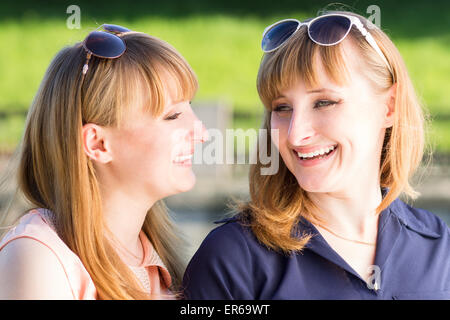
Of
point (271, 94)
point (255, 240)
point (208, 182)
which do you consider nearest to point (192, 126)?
point (271, 94)

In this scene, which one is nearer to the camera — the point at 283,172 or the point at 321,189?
the point at 321,189

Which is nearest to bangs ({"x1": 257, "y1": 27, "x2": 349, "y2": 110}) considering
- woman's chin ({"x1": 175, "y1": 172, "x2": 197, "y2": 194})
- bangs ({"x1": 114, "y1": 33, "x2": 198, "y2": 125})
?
bangs ({"x1": 114, "y1": 33, "x2": 198, "y2": 125})

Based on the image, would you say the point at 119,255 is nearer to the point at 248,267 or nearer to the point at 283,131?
the point at 248,267

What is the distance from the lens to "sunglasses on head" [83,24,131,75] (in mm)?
1941

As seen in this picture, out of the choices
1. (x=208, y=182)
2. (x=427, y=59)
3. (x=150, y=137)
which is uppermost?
(x=150, y=137)

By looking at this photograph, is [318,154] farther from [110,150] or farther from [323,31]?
[110,150]

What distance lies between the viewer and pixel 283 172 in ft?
6.70

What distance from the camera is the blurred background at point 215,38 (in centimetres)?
936

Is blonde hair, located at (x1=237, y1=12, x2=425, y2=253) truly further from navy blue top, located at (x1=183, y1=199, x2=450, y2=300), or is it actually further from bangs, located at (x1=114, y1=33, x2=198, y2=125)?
bangs, located at (x1=114, y1=33, x2=198, y2=125)

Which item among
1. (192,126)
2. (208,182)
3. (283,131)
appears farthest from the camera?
(208,182)

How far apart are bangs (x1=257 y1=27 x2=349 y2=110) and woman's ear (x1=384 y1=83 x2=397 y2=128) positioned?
0.75ft

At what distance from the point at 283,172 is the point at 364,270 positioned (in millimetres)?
413

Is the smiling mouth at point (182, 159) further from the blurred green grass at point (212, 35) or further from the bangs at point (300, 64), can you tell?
the blurred green grass at point (212, 35)

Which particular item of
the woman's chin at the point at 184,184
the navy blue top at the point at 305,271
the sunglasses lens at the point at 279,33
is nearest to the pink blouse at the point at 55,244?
the navy blue top at the point at 305,271
